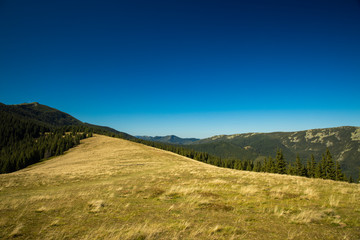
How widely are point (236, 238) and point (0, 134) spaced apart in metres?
203

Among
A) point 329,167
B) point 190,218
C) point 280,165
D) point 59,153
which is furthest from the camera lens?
point 59,153

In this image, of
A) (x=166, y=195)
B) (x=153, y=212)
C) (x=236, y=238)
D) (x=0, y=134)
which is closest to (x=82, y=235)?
(x=153, y=212)

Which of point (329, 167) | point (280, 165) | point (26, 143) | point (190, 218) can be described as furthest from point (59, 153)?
point (329, 167)

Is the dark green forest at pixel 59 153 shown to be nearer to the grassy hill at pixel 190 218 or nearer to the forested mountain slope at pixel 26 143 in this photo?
the forested mountain slope at pixel 26 143

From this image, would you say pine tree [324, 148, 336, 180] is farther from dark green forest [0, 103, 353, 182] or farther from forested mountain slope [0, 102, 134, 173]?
forested mountain slope [0, 102, 134, 173]

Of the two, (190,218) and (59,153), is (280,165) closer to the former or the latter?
(190,218)

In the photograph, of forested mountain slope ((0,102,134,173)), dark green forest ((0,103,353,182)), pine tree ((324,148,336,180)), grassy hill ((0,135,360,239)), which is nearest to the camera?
grassy hill ((0,135,360,239))

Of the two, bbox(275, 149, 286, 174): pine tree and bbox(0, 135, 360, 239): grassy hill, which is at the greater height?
bbox(0, 135, 360, 239): grassy hill

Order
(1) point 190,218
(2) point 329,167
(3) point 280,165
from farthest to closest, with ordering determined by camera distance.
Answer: (3) point 280,165 < (2) point 329,167 < (1) point 190,218

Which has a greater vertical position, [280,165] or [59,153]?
[59,153]

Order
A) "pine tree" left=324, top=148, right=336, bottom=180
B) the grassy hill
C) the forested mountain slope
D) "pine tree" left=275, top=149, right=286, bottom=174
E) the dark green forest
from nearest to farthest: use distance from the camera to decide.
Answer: the grassy hill, "pine tree" left=324, top=148, right=336, bottom=180, the dark green forest, "pine tree" left=275, top=149, right=286, bottom=174, the forested mountain slope

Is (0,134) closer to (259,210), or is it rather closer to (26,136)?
(26,136)

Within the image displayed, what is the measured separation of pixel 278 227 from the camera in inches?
257

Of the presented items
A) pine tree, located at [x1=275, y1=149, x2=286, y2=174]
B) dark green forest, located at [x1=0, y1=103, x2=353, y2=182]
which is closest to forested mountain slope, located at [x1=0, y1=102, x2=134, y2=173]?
dark green forest, located at [x1=0, y1=103, x2=353, y2=182]
